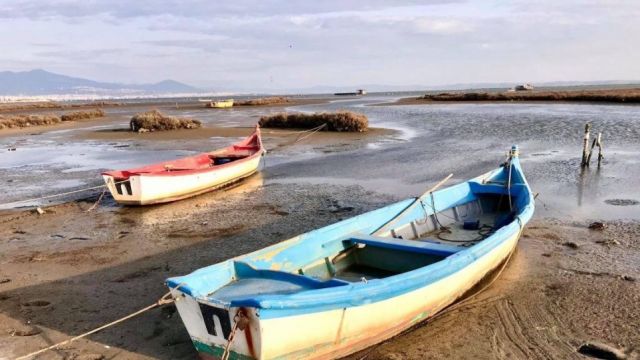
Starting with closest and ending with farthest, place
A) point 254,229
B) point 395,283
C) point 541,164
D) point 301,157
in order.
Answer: point 395,283 < point 254,229 < point 541,164 < point 301,157

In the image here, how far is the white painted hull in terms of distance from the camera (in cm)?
1135

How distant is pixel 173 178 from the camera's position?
11.9 m

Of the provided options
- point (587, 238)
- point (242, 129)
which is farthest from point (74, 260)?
point (242, 129)

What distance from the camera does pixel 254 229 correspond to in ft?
31.7

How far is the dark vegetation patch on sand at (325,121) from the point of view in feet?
87.1

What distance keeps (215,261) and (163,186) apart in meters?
4.40

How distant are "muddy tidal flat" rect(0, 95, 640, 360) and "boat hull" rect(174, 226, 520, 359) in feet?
0.90

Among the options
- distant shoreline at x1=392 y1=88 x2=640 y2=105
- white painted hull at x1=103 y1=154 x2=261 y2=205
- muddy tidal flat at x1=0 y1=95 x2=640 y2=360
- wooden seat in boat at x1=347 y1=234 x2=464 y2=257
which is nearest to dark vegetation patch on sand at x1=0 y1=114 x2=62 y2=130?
muddy tidal flat at x1=0 y1=95 x2=640 y2=360

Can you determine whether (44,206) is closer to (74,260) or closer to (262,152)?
(74,260)

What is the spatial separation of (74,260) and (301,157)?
36.8 feet

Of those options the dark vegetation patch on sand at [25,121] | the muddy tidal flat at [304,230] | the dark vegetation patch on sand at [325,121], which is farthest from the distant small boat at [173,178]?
the dark vegetation patch on sand at [25,121]

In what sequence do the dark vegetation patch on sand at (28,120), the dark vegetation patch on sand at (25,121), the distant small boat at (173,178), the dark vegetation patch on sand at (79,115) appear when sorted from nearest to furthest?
the distant small boat at (173,178) → the dark vegetation patch on sand at (25,121) → the dark vegetation patch on sand at (28,120) → the dark vegetation patch on sand at (79,115)

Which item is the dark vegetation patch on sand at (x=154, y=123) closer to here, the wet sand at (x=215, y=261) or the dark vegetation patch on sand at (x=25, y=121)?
the dark vegetation patch on sand at (x=25, y=121)

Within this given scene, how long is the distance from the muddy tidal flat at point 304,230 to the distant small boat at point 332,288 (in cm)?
44
